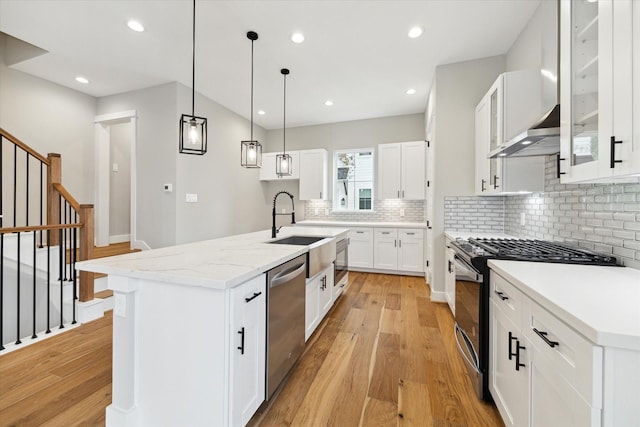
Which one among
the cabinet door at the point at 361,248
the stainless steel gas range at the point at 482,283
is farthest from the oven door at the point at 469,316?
the cabinet door at the point at 361,248

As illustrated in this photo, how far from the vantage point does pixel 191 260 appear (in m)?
1.52

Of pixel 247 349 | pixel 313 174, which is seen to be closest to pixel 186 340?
pixel 247 349

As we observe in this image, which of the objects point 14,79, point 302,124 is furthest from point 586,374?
point 14,79

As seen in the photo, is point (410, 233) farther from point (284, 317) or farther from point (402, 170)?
point (284, 317)

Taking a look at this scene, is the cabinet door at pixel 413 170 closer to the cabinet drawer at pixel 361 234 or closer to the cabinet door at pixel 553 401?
the cabinet drawer at pixel 361 234

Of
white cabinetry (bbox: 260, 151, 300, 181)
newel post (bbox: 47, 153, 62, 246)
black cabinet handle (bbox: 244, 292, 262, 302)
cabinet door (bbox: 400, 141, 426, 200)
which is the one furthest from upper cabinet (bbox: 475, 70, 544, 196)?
newel post (bbox: 47, 153, 62, 246)

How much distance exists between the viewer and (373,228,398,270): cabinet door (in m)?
4.67

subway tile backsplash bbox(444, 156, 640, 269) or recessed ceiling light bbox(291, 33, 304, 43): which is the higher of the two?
recessed ceiling light bbox(291, 33, 304, 43)

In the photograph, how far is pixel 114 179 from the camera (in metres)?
4.96

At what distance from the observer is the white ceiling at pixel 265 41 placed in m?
2.44

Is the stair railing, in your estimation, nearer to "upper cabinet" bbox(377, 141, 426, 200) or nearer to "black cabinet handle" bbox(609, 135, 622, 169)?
"black cabinet handle" bbox(609, 135, 622, 169)

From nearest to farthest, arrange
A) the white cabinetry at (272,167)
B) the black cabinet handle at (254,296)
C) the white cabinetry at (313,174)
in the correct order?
1. the black cabinet handle at (254,296)
2. the white cabinetry at (313,174)
3. the white cabinetry at (272,167)

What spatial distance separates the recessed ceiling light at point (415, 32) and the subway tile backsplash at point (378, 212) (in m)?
3.04

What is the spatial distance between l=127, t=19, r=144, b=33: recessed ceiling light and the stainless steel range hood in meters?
3.67
